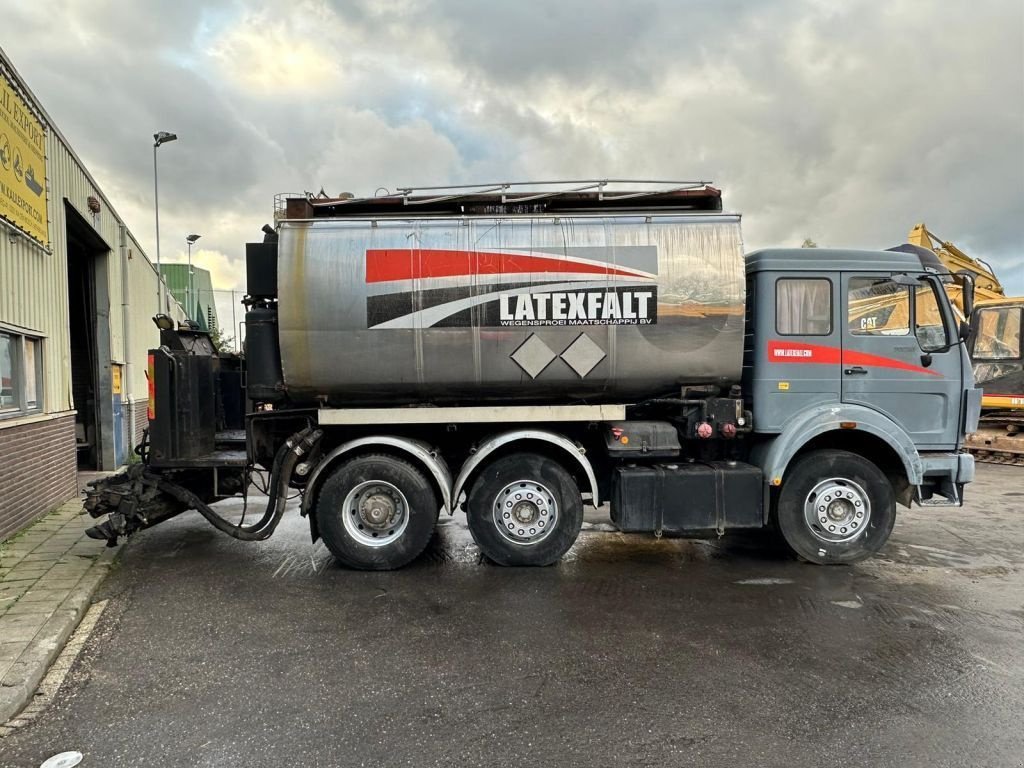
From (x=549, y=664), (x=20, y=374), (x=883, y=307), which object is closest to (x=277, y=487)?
(x=549, y=664)

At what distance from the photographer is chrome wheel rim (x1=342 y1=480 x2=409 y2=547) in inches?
234

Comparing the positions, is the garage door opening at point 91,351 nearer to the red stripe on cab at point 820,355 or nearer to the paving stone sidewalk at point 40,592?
the paving stone sidewalk at point 40,592

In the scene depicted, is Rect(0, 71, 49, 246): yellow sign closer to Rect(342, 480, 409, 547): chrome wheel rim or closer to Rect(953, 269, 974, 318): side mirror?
Rect(342, 480, 409, 547): chrome wheel rim

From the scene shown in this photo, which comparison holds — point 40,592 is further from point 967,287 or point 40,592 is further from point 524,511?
point 967,287

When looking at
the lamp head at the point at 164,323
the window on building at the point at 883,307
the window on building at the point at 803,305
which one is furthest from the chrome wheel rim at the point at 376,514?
the window on building at the point at 883,307

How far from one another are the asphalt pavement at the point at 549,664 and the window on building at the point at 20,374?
9.10ft

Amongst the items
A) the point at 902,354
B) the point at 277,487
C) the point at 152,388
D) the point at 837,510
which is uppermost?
the point at 902,354

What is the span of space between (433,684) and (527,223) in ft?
13.0

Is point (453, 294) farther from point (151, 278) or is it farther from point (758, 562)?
point (151, 278)

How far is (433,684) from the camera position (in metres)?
3.86

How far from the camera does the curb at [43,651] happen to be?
11.9 feet

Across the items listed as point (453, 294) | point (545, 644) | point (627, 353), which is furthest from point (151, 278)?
point (545, 644)

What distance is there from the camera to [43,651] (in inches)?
165

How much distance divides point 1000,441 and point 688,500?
10546 millimetres
